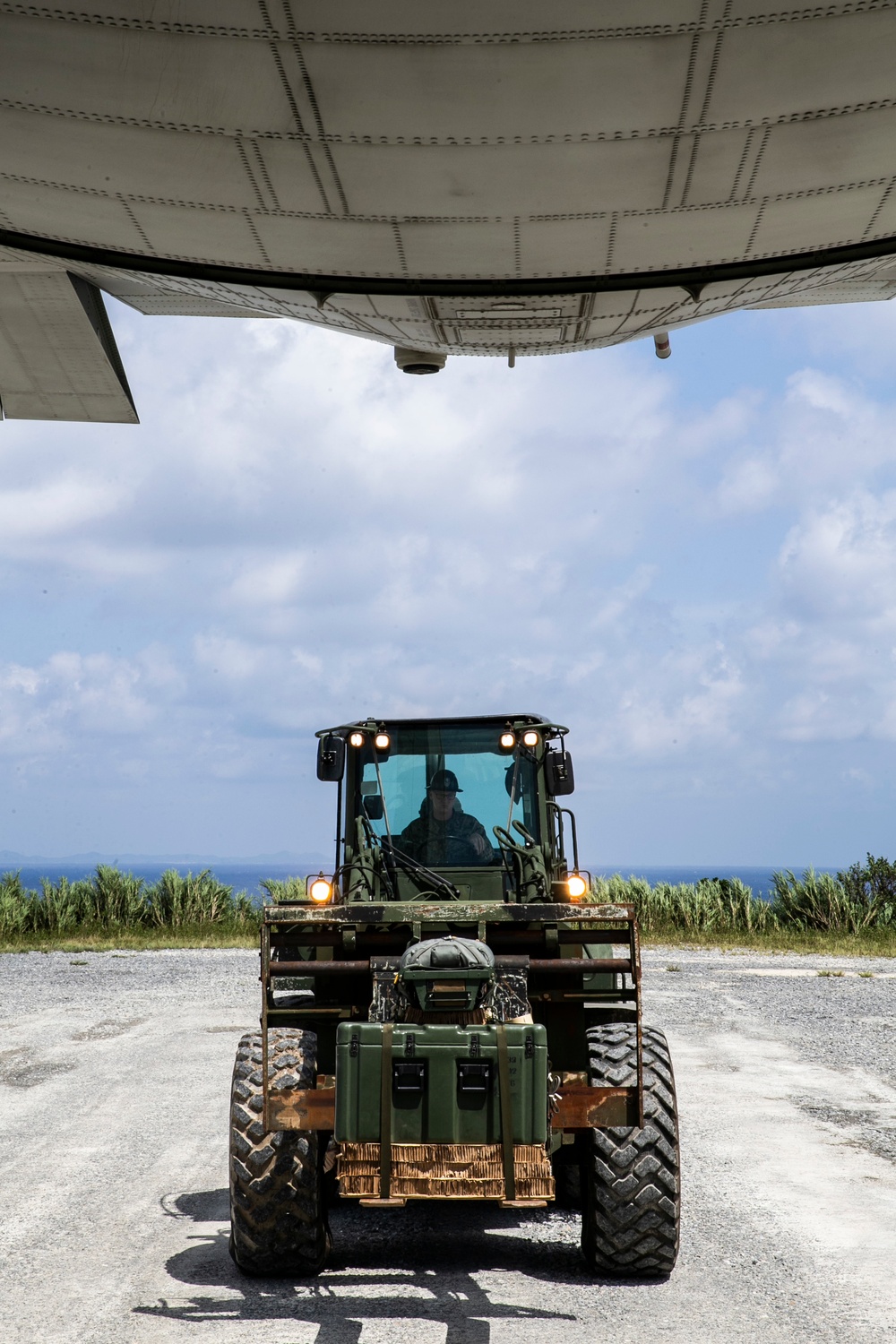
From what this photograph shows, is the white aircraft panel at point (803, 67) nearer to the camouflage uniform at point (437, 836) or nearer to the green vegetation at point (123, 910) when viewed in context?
the camouflage uniform at point (437, 836)

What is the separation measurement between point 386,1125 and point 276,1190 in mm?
734

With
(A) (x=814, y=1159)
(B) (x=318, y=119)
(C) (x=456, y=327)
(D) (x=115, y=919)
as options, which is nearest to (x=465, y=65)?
(B) (x=318, y=119)

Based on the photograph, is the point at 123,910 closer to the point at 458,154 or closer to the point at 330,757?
the point at 330,757

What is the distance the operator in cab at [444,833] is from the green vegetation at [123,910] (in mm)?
15292

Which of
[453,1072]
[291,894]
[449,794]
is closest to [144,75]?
[453,1072]

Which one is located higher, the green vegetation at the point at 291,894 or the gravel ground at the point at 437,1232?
the green vegetation at the point at 291,894

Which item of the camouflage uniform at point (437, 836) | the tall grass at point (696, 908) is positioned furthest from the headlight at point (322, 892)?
the tall grass at point (696, 908)

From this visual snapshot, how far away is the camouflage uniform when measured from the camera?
269 inches

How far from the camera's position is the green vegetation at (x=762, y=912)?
858 inches

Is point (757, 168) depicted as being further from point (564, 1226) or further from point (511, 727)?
point (564, 1226)

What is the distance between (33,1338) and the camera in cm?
442

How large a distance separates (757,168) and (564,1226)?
4.73m

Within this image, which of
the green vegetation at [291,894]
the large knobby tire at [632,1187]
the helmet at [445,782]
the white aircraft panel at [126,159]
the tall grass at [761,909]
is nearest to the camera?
the white aircraft panel at [126,159]

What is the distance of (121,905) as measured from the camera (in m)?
22.8
